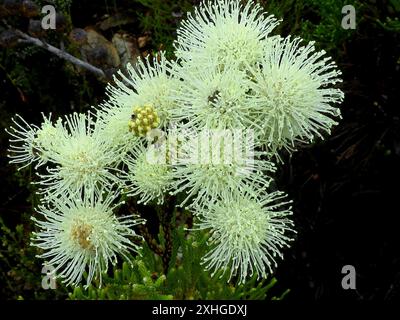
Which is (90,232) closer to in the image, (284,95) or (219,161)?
(219,161)

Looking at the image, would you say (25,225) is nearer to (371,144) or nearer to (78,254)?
(78,254)

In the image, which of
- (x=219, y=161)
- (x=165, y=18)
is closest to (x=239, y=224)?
(x=219, y=161)

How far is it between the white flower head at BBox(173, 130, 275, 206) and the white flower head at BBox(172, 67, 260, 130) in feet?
0.10

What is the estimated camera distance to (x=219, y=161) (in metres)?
1.48

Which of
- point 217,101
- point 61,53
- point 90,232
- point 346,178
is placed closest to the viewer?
point 217,101

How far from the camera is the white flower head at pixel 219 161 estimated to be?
4.78 ft

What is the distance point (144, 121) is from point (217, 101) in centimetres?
20

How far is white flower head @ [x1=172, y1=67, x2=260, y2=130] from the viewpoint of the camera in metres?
1.47

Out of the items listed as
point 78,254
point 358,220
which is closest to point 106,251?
point 78,254

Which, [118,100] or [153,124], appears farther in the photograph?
[118,100]

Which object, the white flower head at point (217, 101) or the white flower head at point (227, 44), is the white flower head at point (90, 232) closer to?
the white flower head at point (217, 101)

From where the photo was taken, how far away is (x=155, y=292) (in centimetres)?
161

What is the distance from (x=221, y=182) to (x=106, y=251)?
37 cm

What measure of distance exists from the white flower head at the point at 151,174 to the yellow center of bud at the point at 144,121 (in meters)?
0.05
